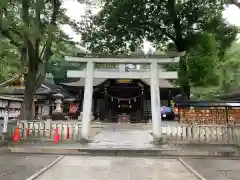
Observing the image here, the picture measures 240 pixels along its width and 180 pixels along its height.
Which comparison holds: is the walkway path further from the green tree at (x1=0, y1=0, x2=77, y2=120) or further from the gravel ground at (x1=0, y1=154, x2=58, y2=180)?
the green tree at (x1=0, y1=0, x2=77, y2=120)

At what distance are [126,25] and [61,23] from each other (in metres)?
4.49

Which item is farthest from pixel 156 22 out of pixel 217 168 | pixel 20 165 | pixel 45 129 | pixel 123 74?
pixel 20 165

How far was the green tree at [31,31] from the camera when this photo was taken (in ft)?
41.8

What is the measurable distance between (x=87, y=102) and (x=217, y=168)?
6.61 metres

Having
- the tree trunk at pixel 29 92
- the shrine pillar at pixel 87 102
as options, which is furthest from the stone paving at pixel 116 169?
the tree trunk at pixel 29 92

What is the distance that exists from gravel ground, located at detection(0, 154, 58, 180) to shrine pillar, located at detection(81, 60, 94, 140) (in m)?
2.96

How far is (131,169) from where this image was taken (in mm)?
7043

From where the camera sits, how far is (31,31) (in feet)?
40.7

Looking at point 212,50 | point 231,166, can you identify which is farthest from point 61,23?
point 231,166

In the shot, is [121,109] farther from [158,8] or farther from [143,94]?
[158,8]

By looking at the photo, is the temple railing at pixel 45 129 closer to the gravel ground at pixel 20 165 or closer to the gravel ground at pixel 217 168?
the gravel ground at pixel 20 165

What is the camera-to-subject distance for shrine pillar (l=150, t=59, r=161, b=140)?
11625 mm

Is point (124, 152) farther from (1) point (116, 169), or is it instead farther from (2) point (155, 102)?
(2) point (155, 102)

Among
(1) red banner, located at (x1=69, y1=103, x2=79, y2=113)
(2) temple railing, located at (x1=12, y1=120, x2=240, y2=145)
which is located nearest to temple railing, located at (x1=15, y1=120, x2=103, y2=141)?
(2) temple railing, located at (x1=12, y1=120, x2=240, y2=145)
